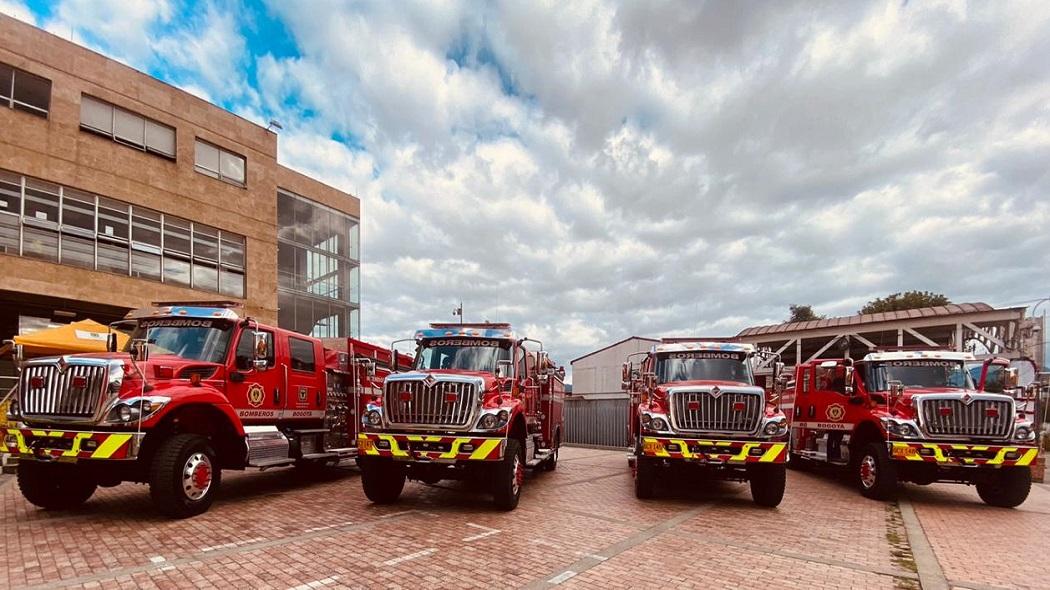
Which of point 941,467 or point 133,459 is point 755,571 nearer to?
point 941,467

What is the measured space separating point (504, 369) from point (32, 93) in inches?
641

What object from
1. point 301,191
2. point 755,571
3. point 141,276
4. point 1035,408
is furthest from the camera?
point 301,191

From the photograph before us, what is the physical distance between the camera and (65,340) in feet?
37.9

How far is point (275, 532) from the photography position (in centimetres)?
677

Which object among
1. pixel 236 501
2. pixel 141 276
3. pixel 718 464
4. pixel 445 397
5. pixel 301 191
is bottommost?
pixel 236 501

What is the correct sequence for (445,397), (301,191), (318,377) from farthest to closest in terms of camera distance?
(301,191) → (318,377) → (445,397)

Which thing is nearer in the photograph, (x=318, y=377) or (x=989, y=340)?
(x=318, y=377)

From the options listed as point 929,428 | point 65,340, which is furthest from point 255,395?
point 929,428

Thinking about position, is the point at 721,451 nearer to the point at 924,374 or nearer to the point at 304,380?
the point at 924,374

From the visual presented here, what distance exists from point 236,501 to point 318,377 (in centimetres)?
282

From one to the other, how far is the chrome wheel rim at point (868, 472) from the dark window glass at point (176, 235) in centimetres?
1969

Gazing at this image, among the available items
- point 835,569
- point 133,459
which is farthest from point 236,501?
point 835,569

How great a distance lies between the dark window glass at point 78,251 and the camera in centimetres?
1649

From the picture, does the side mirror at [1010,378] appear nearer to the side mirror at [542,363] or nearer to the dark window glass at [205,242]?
the side mirror at [542,363]
